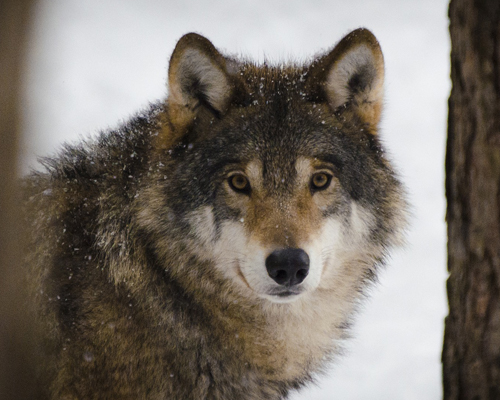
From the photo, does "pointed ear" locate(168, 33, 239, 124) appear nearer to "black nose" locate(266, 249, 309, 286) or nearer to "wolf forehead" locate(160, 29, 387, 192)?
"wolf forehead" locate(160, 29, 387, 192)

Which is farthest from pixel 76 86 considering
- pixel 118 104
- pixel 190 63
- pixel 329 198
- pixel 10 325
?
pixel 10 325

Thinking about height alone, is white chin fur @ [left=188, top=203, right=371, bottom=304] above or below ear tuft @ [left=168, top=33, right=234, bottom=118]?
below

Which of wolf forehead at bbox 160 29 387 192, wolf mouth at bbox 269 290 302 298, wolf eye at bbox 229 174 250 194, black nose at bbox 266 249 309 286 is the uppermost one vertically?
wolf forehead at bbox 160 29 387 192

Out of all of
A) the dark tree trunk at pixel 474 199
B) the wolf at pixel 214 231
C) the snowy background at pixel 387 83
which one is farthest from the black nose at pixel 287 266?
the snowy background at pixel 387 83

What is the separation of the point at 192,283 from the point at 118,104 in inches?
212

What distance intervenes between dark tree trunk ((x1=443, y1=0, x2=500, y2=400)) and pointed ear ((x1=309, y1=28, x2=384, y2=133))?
94cm

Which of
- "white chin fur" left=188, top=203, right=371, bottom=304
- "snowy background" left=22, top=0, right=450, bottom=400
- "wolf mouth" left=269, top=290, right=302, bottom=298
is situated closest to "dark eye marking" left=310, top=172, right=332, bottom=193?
"white chin fur" left=188, top=203, right=371, bottom=304

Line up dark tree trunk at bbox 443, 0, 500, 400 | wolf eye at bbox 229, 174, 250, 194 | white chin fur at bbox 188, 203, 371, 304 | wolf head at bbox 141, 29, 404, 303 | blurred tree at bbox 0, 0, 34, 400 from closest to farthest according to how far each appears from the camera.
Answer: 1. blurred tree at bbox 0, 0, 34, 400
2. dark tree trunk at bbox 443, 0, 500, 400
3. white chin fur at bbox 188, 203, 371, 304
4. wolf head at bbox 141, 29, 404, 303
5. wolf eye at bbox 229, 174, 250, 194

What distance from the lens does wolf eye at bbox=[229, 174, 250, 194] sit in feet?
10.5

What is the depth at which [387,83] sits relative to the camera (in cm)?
529

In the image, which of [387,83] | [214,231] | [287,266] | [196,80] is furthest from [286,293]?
[387,83]

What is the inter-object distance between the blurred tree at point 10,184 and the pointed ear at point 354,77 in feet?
6.68

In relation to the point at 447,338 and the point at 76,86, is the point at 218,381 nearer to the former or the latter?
the point at 447,338

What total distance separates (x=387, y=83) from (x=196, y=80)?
255cm
